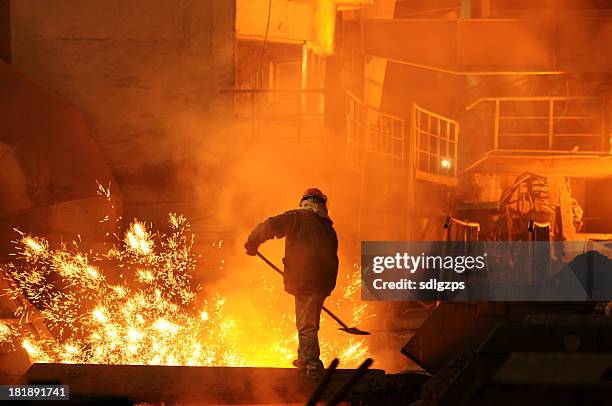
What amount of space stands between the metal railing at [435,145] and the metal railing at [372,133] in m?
0.42

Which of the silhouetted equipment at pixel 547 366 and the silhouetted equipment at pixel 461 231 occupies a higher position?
the silhouetted equipment at pixel 547 366

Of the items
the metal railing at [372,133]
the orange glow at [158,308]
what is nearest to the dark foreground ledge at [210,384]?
the orange glow at [158,308]

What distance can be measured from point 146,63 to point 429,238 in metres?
6.65

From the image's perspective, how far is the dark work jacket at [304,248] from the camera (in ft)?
23.9

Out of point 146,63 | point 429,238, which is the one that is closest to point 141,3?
point 146,63

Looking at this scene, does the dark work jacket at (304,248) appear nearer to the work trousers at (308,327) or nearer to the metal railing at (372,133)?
the work trousers at (308,327)

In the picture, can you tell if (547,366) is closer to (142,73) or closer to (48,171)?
(48,171)

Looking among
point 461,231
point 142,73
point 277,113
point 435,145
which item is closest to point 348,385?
point 277,113

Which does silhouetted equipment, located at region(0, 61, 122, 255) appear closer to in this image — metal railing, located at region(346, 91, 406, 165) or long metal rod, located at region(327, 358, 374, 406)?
metal railing, located at region(346, 91, 406, 165)

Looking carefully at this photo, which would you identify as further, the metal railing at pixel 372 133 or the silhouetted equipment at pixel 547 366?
the metal railing at pixel 372 133

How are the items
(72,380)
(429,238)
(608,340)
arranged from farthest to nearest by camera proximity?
(429,238) < (72,380) < (608,340)

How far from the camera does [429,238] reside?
50.9 ft

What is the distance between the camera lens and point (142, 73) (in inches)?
445

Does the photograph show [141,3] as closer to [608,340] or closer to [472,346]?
[472,346]
